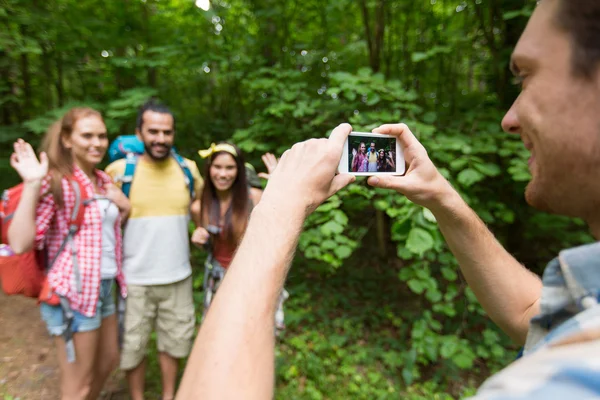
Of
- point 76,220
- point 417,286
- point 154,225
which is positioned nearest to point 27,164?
point 76,220

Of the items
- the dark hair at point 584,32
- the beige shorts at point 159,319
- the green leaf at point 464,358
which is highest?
the dark hair at point 584,32

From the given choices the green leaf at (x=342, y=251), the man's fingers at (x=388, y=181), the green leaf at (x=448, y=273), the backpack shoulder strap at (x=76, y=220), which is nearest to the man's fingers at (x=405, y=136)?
the man's fingers at (x=388, y=181)

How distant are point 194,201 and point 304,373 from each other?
2.02 m

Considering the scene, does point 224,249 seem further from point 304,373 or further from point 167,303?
point 304,373

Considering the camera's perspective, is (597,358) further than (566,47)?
No

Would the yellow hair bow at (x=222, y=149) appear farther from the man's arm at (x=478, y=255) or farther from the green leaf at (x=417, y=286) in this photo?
the man's arm at (x=478, y=255)

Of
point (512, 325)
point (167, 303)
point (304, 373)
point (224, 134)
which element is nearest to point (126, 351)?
point (167, 303)

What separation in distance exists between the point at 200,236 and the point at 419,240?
1666 mm

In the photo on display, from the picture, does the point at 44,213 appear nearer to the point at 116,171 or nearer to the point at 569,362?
the point at 116,171

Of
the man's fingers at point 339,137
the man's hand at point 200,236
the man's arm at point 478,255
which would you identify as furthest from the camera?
the man's hand at point 200,236

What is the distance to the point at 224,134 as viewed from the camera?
214 inches

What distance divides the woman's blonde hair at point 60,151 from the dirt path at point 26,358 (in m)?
1.98

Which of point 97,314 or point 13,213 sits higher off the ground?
point 13,213

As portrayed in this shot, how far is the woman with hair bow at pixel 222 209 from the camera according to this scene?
293cm
